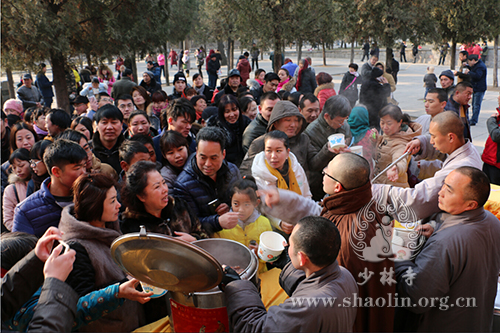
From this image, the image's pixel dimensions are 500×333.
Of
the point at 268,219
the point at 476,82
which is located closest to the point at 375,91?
the point at 476,82

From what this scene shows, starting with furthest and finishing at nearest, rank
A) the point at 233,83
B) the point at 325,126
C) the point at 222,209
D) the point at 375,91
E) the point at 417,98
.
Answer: the point at 417,98
the point at 375,91
the point at 233,83
the point at 325,126
the point at 222,209

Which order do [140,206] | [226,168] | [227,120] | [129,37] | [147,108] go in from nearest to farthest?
[140,206]
[226,168]
[227,120]
[147,108]
[129,37]

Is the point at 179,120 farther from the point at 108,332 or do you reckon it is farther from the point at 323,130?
the point at 108,332

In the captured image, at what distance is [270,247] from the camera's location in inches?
100

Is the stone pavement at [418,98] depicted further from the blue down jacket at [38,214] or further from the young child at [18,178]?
the young child at [18,178]

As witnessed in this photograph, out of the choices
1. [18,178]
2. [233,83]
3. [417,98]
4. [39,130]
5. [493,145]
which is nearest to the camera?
[18,178]

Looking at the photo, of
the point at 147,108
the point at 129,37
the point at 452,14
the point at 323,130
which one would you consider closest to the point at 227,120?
the point at 323,130

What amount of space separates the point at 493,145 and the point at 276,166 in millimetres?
3619

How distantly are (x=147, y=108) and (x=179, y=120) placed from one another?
102 inches

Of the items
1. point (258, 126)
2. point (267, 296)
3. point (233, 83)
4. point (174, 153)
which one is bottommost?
point (267, 296)

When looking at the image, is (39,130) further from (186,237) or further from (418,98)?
(418,98)

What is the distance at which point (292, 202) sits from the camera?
2.89 m

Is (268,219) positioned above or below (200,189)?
below

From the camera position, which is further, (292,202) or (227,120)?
(227,120)
